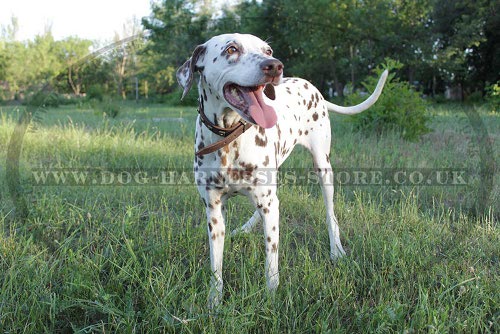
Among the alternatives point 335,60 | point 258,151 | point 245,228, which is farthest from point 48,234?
point 335,60

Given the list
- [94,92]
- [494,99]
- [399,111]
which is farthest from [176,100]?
[399,111]

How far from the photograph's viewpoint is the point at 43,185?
4.36 meters

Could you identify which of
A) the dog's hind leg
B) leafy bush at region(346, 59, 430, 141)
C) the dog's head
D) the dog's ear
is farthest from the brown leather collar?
leafy bush at region(346, 59, 430, 141)

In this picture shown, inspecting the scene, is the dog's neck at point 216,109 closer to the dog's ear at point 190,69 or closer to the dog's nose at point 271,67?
the dog's ear at point 190,69

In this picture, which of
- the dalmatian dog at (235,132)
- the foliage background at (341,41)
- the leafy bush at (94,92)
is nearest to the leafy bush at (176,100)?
the foliage background at (341,41)

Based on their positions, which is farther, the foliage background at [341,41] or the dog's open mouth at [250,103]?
the foliage background at [341,41]

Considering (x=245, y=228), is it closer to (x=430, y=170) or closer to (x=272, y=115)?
(x=272, y=115)

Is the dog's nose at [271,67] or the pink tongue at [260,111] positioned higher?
the dog's nose at [271,67]

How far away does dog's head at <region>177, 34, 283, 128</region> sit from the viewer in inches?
83.0

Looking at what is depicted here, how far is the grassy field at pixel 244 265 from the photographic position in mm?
2129

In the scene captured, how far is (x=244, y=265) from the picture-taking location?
263 cm

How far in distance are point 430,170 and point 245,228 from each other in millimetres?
3085

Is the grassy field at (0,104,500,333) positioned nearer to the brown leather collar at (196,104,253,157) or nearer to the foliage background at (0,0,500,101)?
the brown leather collar at (196,104,253,157)

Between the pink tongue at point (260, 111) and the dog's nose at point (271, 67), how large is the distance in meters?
0.18
